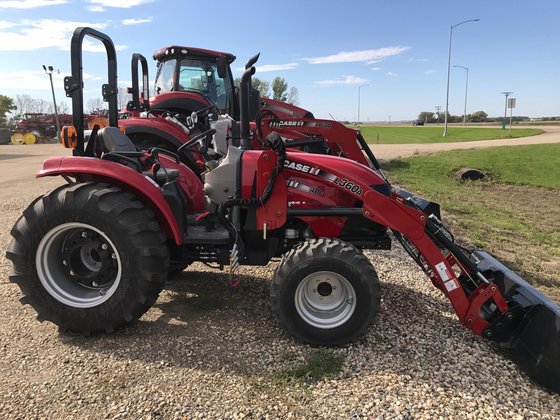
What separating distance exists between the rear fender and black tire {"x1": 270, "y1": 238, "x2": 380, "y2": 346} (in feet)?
3.09

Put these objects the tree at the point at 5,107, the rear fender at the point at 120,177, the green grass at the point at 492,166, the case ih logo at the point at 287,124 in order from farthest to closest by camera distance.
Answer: the tree at the point at 5,107 < the green grass at the point at 492,166 < the case ih logo at the point at 287,124 < the rear fender at the point at 120,177

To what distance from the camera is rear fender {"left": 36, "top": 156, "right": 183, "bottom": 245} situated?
3.34 metres

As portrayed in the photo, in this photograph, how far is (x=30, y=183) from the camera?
1264 cm

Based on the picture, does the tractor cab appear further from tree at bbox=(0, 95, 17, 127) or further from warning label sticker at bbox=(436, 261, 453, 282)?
tree at bbox=(0, 95, 17, 127)

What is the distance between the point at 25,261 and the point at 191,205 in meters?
1.40

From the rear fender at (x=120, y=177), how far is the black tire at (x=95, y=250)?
0.10 meters

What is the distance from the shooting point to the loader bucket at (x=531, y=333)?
2793 millimetres

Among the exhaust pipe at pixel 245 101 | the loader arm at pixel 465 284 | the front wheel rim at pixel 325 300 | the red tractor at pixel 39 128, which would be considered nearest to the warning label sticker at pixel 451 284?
the loader arm at pixel 465 284

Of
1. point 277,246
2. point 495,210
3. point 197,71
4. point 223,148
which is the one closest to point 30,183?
point 197,71

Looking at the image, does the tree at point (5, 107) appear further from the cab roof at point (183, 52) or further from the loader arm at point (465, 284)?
the loader arm at point (465, 284)

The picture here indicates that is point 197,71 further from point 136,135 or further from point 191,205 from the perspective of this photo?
point 191,205

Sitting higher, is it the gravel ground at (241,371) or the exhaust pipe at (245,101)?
the exhaust pipe at (245,101)

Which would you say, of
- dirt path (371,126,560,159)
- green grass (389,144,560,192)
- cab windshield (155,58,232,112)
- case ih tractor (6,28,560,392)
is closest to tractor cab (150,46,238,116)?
cab windshield (155,58,232,112)

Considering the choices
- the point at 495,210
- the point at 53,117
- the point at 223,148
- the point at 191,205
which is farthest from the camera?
the point at 53,117
